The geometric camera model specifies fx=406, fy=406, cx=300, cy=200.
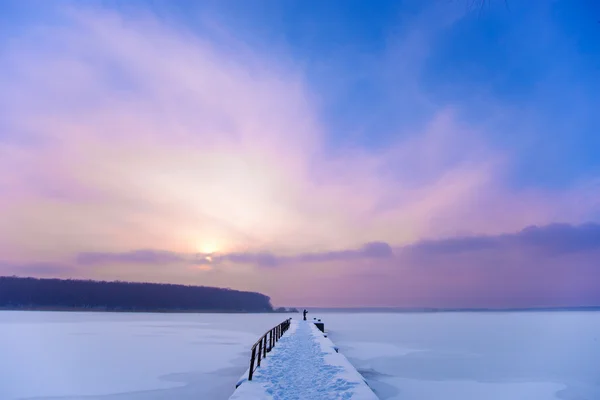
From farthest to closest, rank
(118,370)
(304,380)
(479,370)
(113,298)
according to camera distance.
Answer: (113,298), (479,370), (118,370), (304,380)

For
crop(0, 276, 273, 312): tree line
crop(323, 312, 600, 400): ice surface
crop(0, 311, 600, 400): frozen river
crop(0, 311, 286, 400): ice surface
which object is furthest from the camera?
crop(0, 276, 273, 312): tree line

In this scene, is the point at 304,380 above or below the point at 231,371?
above

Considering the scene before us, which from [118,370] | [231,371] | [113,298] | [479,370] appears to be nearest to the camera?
[118,370]

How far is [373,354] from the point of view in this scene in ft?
75.7

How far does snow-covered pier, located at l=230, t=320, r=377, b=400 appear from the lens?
9633 mm

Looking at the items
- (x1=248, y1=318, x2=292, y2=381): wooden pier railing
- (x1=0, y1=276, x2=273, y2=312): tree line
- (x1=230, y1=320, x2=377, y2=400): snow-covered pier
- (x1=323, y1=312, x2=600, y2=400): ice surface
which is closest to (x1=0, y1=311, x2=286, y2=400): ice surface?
(x1=248, y1=318, x2=292, y2=381): wooden pier railing

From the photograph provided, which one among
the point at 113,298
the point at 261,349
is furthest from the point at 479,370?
the point at 113,298

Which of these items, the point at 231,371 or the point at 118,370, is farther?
the point at 231,371

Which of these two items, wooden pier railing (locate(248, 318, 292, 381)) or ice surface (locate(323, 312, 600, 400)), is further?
ice surface (locate(323, 312, 600, 400))

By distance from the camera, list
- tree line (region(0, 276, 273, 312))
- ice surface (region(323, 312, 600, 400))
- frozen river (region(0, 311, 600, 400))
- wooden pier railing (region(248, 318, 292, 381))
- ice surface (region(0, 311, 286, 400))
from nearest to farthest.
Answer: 1. wooden pier railing (region(248, 318, 292, 381))
2. ice surface (region(0, 311, 286, 400))
3. frozen river (region(0, 311, 600, 400))
4. ice surface (region(323, 312, 600, 400))
5. tree line (region(0, 276, 273, 312))

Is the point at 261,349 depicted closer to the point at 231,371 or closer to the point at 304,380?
the point at 231,371

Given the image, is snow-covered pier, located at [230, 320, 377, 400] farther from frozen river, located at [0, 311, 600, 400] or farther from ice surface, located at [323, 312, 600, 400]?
ice surface, located at [323, 312, 600, 400]

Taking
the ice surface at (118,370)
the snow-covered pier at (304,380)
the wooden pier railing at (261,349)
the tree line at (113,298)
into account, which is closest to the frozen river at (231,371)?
the ice surface at (118,370)

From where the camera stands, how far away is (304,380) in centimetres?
1159
